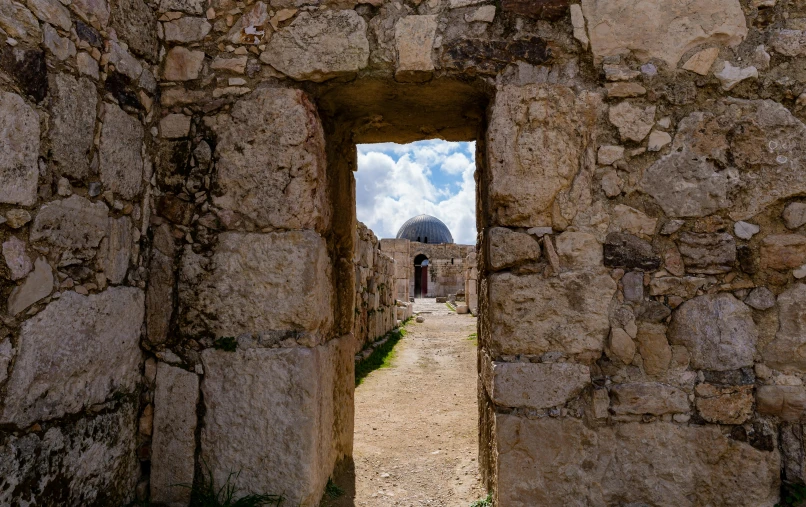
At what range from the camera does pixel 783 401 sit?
2230 millimetres

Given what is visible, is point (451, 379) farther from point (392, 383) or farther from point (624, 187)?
point (624, 187)

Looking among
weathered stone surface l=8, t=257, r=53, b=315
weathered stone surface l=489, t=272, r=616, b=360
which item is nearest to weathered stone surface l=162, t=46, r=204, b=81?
weathered stone surface l=8, t=257, r=53, b=315

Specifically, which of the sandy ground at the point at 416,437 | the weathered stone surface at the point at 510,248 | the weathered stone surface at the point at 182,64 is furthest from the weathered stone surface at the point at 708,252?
the weathered stone surface at the point at 182,64

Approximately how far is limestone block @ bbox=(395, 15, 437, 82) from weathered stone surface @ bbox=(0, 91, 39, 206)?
1560mm

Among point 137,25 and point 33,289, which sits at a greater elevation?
point 137,25

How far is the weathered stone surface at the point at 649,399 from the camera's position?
7.49 feet

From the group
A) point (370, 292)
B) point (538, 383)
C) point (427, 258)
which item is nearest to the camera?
point (538, 383)

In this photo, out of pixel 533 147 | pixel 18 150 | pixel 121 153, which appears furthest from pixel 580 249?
pixel 18 150

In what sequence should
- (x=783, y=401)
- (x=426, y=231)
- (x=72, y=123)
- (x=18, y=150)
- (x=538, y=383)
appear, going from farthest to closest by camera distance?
(x=426, y=231) < (x=538, y=383) < (x=783, y=401) < (x=72, y=123) < (x=18, y=150)

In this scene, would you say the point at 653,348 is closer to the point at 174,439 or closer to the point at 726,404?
the point at 726,404

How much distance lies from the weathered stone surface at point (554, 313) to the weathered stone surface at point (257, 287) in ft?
3.06

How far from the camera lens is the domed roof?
3403cm

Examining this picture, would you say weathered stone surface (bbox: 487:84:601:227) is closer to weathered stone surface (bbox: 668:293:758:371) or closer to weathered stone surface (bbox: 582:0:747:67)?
weathered stone surface (bbox: 582:0:747:67)

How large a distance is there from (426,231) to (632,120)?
32.1m
